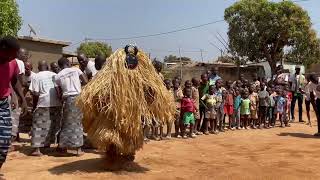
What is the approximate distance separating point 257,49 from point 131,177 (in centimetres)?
2595

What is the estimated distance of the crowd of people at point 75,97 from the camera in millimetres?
6231

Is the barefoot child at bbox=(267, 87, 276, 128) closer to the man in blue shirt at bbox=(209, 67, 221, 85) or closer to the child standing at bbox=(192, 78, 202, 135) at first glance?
the man in blue shirt at bbox=(209, 67, 221, 85)

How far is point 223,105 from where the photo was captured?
12.3 meters

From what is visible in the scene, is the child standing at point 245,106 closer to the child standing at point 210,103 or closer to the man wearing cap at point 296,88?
the child standing at point 210,103

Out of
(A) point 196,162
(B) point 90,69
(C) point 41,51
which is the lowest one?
(A) point 196,162

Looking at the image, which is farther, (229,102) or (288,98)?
(288,98)

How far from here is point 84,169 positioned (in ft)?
22.7

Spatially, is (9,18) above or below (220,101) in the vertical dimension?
above

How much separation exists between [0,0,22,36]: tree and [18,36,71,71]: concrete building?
1442 mm

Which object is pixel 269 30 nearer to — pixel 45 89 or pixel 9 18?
pixel 9 18

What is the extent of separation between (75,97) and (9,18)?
40.0 ft

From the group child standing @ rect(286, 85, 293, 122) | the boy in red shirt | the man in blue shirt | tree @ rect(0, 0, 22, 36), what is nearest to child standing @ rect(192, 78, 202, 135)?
the man in blue shirt

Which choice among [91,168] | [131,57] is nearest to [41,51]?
[91,168]

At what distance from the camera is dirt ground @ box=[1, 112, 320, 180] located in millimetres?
6672
